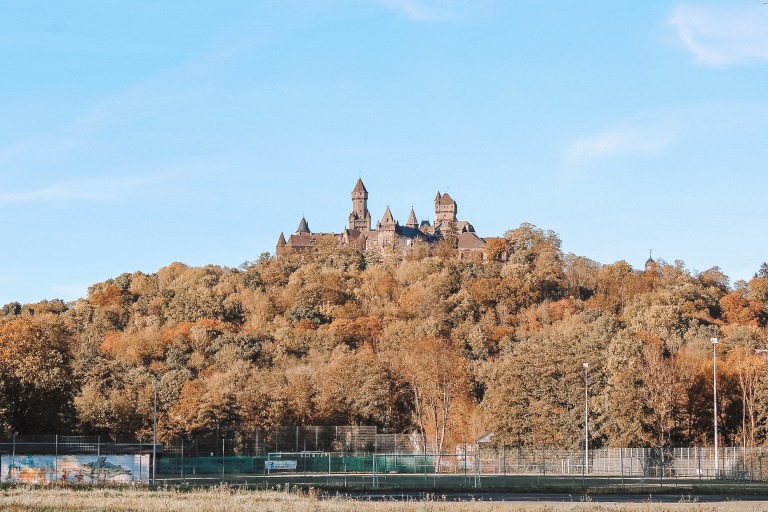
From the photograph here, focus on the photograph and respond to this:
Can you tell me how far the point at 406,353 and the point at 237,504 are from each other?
64643mm

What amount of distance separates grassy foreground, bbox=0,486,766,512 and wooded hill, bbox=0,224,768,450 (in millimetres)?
27636

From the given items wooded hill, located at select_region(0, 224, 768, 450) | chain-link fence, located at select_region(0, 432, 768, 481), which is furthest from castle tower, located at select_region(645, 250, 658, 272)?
chain-link fence, located at select_region(0, 432, 768, 481)

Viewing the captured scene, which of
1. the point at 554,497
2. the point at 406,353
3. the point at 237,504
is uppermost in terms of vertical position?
the point at 406,353

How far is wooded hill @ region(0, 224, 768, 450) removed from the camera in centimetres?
6981

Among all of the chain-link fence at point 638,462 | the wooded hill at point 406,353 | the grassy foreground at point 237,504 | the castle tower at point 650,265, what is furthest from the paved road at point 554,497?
the castle tower at point 650,265

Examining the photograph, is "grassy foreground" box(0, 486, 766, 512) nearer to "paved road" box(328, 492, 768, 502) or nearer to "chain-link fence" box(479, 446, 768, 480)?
"paved road" box(328, 492, 768, 502)

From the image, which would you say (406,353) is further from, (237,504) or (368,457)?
(237,504)

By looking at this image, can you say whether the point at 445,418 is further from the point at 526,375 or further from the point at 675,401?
the point at 675,401

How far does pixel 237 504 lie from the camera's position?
1217 inches

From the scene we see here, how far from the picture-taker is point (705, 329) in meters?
106

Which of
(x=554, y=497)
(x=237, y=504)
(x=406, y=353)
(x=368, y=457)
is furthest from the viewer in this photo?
(x=406, y=353)

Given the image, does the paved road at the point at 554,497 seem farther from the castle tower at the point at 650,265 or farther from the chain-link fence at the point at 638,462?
the castle tower at the point at 650,265

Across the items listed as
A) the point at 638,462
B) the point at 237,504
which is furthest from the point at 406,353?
the point at 237,504

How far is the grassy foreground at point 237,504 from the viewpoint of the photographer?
1176 inches
